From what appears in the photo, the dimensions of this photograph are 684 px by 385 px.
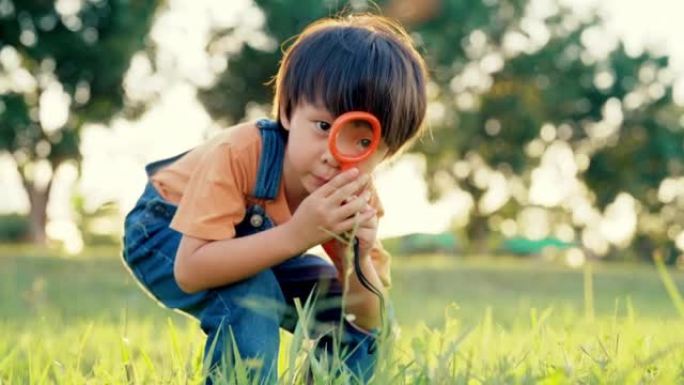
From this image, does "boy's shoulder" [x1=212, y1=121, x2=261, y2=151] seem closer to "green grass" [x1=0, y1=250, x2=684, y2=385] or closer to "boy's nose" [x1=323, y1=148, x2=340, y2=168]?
"boy's nose" [x1=323, y1=148, x2=340, y2=168]

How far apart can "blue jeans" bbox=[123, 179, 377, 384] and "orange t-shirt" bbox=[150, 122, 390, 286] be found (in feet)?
0.20

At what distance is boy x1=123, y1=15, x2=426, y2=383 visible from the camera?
7.85 ft

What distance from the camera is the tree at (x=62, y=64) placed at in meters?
20.3

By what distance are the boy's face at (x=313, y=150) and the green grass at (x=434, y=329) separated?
44 centimetres

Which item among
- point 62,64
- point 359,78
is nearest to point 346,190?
point 359,78

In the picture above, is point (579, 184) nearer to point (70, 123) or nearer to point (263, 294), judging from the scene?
point (70, 123)

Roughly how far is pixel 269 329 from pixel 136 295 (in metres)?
6.14

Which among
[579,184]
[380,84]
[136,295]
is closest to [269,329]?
[380,84]

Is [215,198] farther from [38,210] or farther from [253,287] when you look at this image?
[38,210]

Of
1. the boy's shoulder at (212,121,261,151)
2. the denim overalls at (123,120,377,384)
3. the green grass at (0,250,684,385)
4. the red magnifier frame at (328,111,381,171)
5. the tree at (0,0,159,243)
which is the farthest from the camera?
the tree at (0,0,159,243)

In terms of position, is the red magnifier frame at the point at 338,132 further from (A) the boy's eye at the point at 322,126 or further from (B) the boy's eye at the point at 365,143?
(A) the boy's eye at the point at 322,126

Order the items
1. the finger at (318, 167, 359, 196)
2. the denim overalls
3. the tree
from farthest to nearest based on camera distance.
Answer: the tree < the denim overalls < the finger at (318, 167, 359, 196)

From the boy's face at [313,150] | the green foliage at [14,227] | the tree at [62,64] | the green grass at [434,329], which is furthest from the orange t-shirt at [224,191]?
the green foliage at [14,227]

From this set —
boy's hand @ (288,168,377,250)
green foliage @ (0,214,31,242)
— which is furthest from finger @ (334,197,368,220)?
green foliage @ (0,214,31,242)
